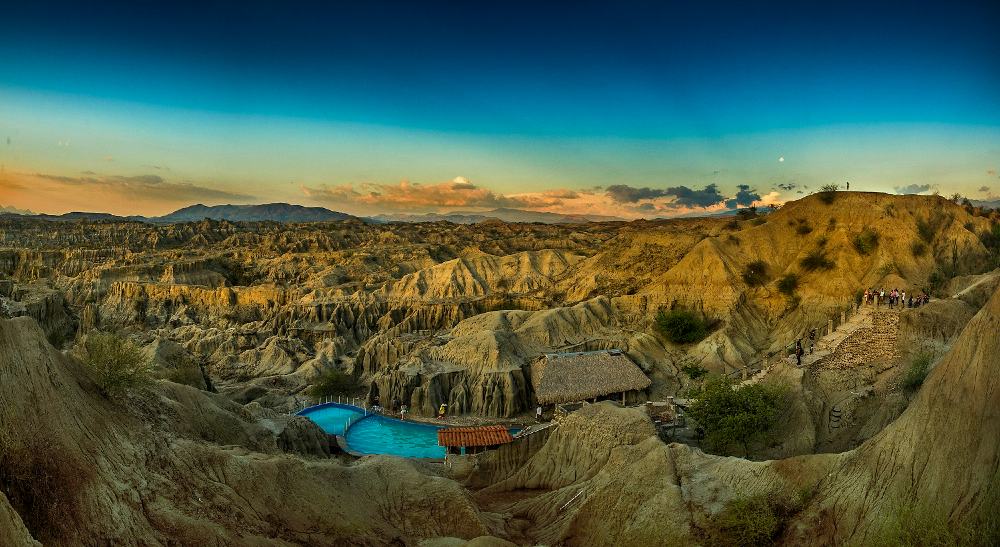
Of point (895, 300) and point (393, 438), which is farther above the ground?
point (895, 300)

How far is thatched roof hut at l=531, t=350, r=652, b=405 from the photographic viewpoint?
4091 centimetres

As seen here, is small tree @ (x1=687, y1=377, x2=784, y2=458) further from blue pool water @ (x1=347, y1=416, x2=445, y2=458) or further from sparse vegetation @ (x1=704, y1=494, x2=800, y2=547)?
blue pool water @ (x1=347, y1=416, x2=445, y2=458)

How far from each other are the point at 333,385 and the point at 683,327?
29.2 metres

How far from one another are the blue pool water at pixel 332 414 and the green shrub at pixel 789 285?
35942mm

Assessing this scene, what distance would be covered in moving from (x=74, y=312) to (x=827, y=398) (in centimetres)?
8757

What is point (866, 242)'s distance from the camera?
47812 mm

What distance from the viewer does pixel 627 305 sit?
53.6 meters

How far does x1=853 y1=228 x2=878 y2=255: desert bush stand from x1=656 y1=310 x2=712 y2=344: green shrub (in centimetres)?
1352

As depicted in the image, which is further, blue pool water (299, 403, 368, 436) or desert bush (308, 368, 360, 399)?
desert bush (308, 368, 360, 399)

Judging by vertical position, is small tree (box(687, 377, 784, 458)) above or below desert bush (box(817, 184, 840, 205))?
below

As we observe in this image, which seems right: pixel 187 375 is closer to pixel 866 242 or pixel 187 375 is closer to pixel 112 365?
pixel 112 365

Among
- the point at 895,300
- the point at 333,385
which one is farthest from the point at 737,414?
the point at 333,385

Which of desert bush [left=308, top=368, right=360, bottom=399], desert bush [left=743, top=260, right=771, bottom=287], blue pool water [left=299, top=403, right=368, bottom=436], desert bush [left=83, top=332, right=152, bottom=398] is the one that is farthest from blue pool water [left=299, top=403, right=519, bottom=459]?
desert bush [left=743, top=260, right=771, bottom=287]

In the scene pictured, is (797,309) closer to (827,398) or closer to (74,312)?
(827,398)
